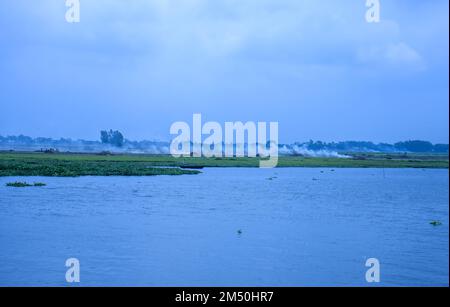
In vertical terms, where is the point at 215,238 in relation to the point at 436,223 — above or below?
above

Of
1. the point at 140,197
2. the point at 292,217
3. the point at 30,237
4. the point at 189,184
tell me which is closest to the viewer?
the point at 30,237

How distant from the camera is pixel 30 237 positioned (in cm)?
2125

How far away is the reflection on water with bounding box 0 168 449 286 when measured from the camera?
645 inches

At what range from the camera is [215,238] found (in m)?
21.8

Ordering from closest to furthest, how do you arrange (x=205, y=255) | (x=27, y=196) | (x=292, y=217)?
(x=205, y=255), (x=292, y=217), (x=27, y=196)

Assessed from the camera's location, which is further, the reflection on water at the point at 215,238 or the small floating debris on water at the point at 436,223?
the small floating debris on water at the point at 436,223

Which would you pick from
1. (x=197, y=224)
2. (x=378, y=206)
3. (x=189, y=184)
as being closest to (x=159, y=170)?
(x=189, y=184)

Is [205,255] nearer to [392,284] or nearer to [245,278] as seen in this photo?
[245,278]

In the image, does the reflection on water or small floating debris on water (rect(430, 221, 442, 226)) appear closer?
the reflection on water

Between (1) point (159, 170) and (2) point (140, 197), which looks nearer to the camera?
(2) point (140, 197)

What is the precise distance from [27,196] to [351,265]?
23009 mm

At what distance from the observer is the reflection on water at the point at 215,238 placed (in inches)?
645

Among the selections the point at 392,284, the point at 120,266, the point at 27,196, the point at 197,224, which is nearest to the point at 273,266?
the point at 392,284

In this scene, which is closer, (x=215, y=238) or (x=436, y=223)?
(x=215, y=238)
